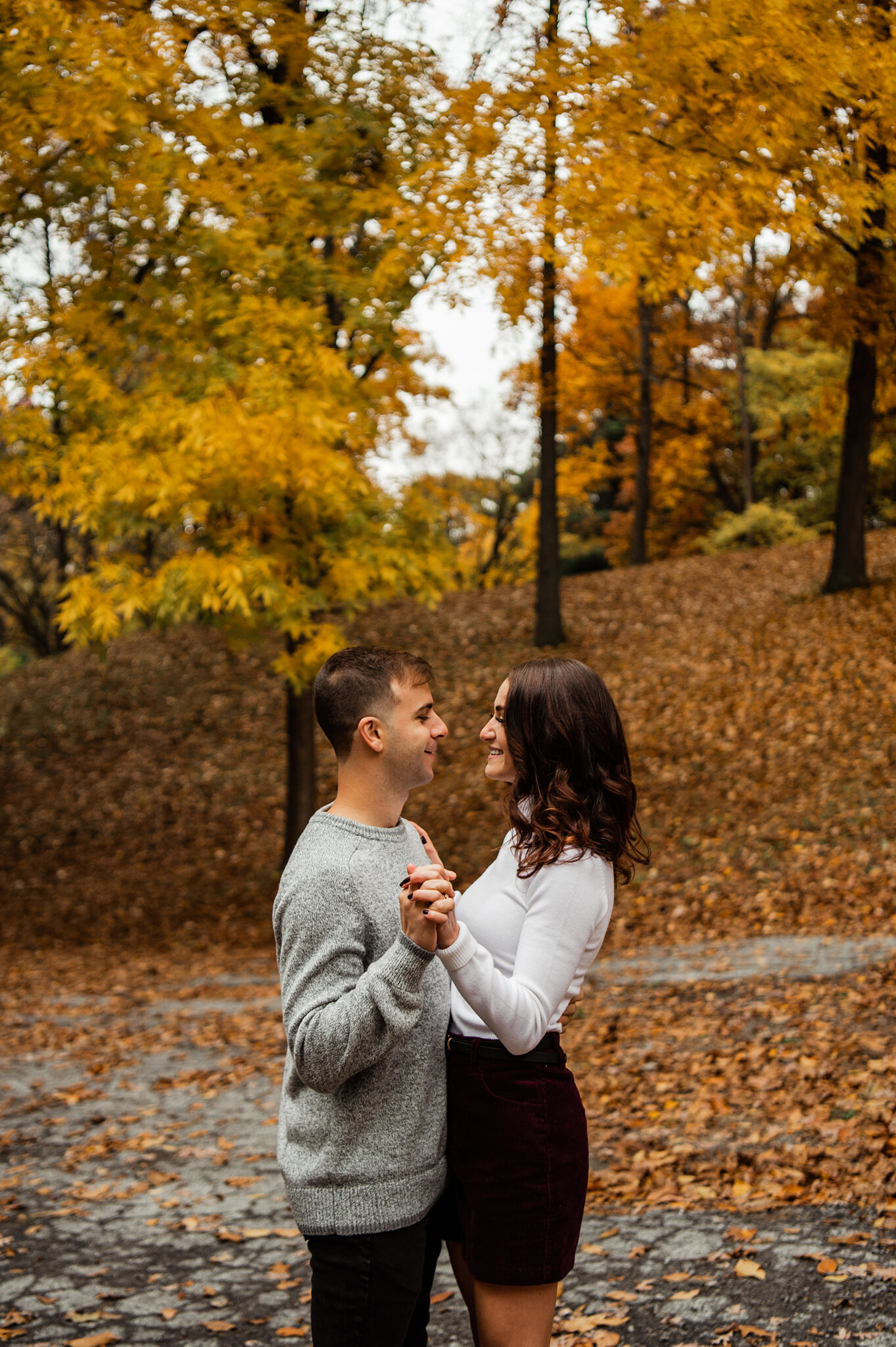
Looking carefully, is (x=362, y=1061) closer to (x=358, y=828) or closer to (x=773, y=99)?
(x=358, y=828)

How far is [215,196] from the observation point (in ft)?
24.3

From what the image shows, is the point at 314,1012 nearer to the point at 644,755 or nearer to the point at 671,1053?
the point at 671,1053

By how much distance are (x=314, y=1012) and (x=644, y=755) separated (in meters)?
11.1

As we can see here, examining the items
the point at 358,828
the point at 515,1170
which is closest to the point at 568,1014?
the point at 515,1170

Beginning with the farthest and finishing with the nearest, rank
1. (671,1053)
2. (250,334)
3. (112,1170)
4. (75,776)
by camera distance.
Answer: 1. (75,776)
2. (250,334)
3. (671,1053)
4. (112,1170)

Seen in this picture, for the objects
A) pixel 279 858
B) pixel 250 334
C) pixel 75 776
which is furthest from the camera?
pixel 75 776

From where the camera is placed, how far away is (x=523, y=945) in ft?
6.71

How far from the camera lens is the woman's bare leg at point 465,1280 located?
84.7 inches

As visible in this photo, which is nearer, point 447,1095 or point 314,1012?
point 314,1012

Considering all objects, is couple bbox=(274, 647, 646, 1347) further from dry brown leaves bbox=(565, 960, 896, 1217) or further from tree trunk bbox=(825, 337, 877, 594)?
tree trunk bbox=(825, 337, 877, 594)

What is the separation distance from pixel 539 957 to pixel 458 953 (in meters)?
0.20

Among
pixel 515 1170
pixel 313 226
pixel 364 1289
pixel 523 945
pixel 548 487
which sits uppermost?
pixel 313 226

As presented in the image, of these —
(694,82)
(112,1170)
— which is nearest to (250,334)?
(694,82)

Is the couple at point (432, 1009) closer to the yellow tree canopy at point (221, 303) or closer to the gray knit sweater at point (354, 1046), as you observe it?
the gray knit sweater at point (354, 1046)
